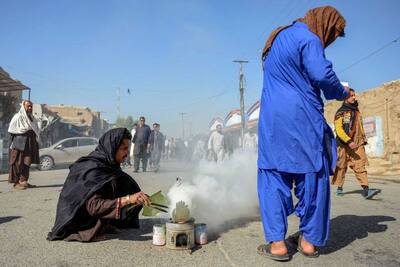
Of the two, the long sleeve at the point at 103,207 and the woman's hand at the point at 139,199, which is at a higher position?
the woman's hand at the point at 139,199

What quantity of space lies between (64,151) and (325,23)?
16.9 meters

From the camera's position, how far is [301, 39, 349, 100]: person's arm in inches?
118

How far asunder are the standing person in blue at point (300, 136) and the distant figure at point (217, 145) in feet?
34.7

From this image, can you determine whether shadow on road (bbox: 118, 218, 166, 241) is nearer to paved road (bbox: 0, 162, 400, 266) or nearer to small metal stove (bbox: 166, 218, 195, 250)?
paved road (bbox: 0, 162, 400, 266)

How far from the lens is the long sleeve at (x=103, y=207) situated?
11.2ft

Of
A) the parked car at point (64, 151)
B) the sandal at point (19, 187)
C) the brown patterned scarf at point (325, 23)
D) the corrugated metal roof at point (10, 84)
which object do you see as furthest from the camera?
the parked car at point (64, 151)

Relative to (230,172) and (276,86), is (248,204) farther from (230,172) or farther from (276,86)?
(276,86)

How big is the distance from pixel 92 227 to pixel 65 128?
2810cm

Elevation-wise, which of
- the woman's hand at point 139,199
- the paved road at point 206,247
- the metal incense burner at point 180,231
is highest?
the woman's hand at point 139,199

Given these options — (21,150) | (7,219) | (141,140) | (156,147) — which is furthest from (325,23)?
(156,147)

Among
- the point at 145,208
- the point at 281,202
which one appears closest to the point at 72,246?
the point at 145,208

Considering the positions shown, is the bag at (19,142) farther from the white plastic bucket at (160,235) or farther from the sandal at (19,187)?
the white plastic bucket at (160,235)

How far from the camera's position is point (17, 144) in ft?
26.5

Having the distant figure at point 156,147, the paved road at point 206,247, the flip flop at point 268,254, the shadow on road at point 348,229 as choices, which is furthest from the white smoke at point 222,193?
the distant figure at point 156,147
